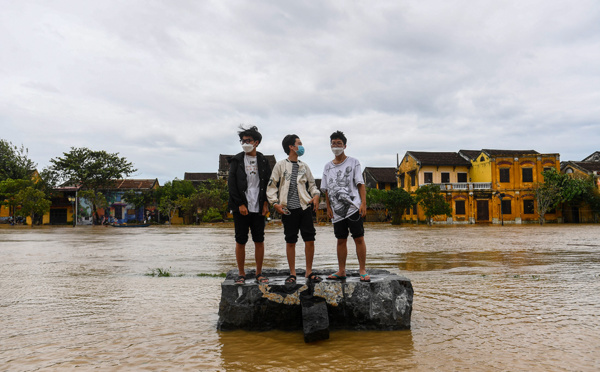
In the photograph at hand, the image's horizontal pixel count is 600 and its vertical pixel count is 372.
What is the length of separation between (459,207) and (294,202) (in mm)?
37624

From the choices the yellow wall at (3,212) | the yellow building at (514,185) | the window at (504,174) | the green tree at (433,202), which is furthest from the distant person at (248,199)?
the yellow wall at (3,212)

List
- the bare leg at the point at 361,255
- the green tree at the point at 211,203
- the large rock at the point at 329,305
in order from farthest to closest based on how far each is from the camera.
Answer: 1. the green tree at the point at 211,203
2. the bare leg at the point at 361,255
3. the large rock at the point at 329,305

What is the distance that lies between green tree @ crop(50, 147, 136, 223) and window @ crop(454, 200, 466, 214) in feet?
111

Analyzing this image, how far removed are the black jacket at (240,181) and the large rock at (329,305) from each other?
87 centimetres

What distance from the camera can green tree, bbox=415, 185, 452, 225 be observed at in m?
35.1

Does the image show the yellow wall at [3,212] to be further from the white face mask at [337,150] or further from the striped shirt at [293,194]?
the white face mask at [337,150]

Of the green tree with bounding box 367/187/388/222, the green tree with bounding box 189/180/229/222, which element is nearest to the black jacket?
the green tree with bounding box 367/187/388/222

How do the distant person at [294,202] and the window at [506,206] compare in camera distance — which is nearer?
the distant person at [294,202]

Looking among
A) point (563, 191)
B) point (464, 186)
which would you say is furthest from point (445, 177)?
point (563, 191)

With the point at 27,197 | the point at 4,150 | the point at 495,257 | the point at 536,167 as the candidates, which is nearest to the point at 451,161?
the point at 536,167

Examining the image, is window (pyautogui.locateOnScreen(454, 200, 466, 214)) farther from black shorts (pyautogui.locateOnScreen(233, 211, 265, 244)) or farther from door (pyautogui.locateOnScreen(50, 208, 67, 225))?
door (pyautogui.locateOnScreen(50, 208, 67, 225))

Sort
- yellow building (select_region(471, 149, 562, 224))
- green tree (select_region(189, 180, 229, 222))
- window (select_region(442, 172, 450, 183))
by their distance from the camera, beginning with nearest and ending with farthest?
yellow building (select_region(471, 149, 562, 224)) → green tree (select_region(189, 180, 229, 222)) → window (select_region(442, 172, 450, 183))

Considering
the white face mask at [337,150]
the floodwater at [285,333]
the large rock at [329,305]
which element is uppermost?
the white face mask at [337,150]

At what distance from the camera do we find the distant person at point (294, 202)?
14.2ft
